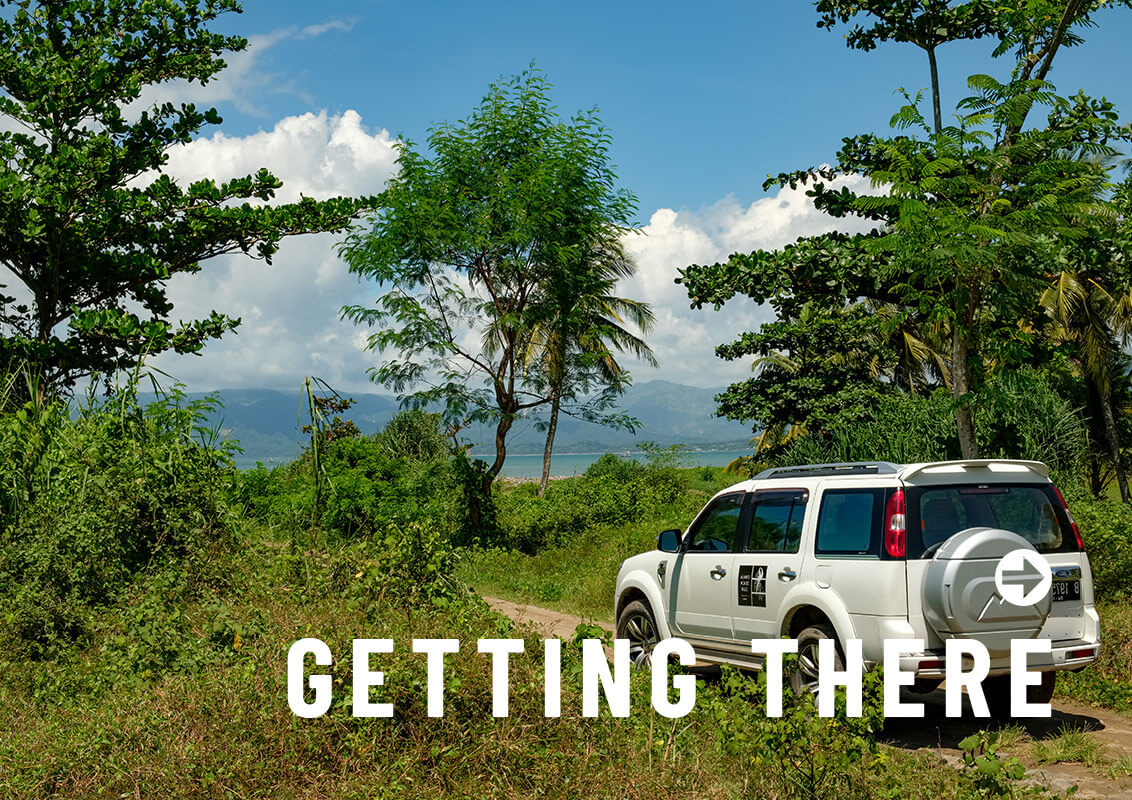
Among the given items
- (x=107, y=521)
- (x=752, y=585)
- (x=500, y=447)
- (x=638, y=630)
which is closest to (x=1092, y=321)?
(x=500, y=447)

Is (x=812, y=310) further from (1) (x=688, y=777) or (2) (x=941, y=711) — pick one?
(1) (x=688, y=777)

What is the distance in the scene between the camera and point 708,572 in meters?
8.99

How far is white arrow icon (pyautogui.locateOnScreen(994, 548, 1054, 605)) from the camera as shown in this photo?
7.05 meters

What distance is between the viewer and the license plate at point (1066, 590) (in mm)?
7453

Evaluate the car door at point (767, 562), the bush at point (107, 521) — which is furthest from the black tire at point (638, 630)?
the bush at point (107, 521)

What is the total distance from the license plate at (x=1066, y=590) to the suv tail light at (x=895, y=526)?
1309 mm

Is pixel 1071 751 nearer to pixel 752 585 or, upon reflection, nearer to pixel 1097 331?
pixel 752 585

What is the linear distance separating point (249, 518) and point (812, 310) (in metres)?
Answer: 12.3

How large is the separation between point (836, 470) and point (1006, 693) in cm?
230

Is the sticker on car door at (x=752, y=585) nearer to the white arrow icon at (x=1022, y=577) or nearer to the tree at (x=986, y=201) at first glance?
the white arrow icon at (x=1022, y=577)

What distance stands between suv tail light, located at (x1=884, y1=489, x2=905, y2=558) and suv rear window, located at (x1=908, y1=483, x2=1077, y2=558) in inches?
1.8

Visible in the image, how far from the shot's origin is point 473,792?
505 cm

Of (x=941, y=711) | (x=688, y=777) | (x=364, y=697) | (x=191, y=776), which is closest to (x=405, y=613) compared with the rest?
(x=364, y=697)

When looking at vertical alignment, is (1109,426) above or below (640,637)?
above
